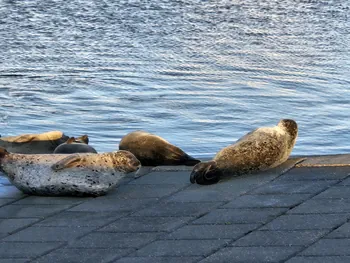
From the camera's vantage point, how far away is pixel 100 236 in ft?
21.6

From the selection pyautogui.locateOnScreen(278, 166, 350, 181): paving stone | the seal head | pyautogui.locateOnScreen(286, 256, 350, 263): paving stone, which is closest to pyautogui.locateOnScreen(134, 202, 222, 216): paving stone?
the seal head

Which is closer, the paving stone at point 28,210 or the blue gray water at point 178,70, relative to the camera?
the paving stone at point 28,210

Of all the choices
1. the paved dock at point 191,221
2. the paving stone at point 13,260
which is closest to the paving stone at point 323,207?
the paved dock at point 191,221

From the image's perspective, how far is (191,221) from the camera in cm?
685

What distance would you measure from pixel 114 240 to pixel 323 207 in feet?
4.82

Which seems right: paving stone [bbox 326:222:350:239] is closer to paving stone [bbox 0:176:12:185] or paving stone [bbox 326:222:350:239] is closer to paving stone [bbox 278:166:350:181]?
paving stone [bbox 278:166:350:181]

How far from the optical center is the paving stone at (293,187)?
7480mm

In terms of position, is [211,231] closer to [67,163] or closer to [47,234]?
[47,234]

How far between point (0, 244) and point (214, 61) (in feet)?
33.5

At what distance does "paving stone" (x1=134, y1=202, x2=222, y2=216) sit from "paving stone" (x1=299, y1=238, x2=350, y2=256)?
3.77 feet

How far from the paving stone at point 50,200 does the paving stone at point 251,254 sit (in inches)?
69.2

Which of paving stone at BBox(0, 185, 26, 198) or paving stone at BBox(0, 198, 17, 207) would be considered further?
paving stone at BBox(0, 185, 26, 198)

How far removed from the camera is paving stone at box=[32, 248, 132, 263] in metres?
6.09

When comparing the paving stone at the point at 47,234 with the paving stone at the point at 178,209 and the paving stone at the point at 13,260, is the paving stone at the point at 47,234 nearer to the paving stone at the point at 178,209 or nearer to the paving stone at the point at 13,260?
the paving stone at the point at 13,260
